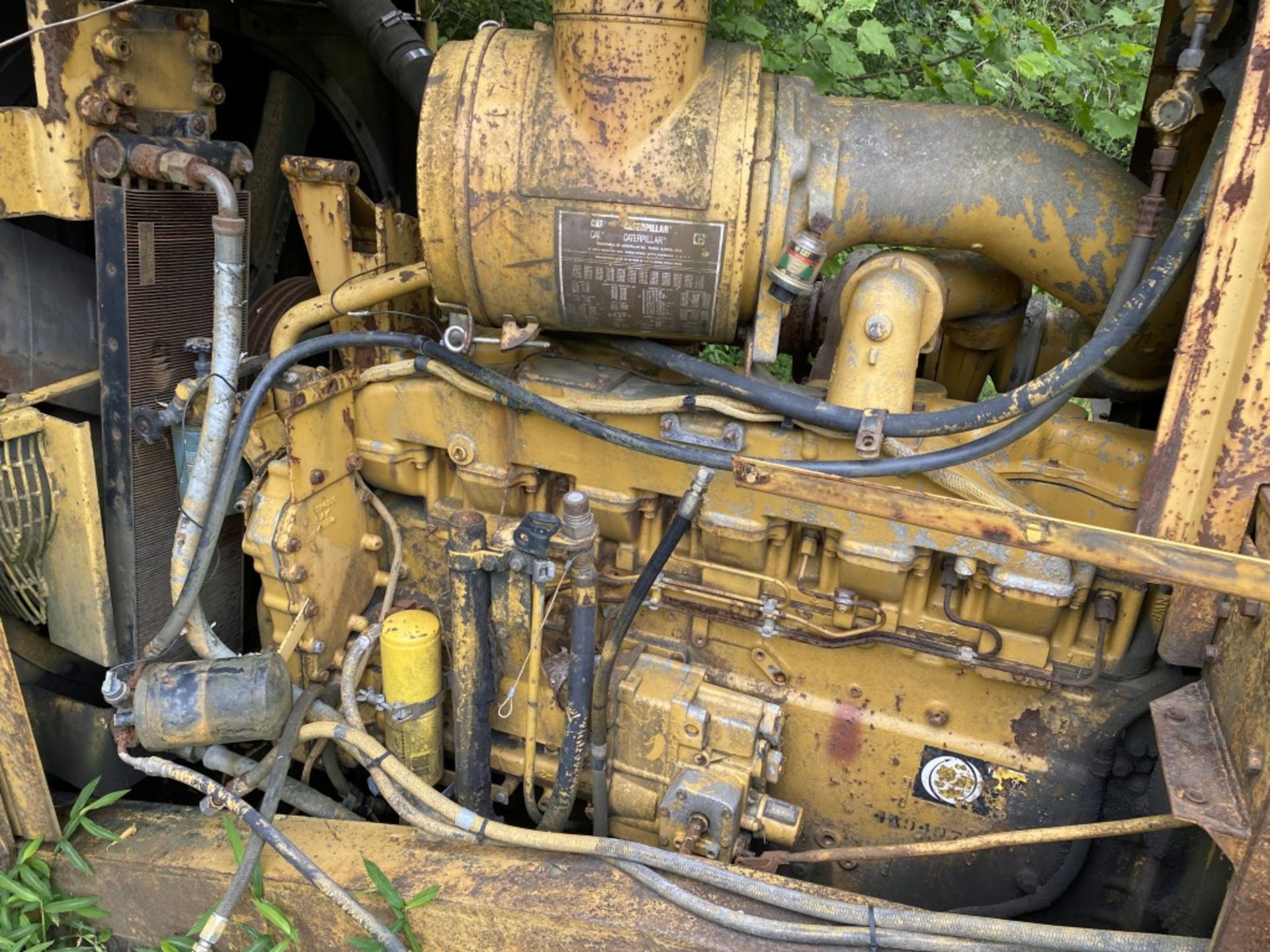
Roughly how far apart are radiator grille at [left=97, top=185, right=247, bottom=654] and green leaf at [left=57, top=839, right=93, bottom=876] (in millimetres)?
440

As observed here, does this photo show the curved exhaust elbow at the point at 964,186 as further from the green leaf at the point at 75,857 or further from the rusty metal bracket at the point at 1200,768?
the green leaf at the point at 75,857

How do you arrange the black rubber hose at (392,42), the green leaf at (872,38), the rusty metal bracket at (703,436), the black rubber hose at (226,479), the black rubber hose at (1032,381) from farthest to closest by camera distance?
the green leaf at (872,38), the black rubber hose at (392,42), the black rubber hose at (226,479), the rusty metal bracket at (703,436), the black rubber hose at (1032,381)

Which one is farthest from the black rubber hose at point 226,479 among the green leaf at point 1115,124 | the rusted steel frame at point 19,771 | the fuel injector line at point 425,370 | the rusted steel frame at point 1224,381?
the green leaf at point 1115,124

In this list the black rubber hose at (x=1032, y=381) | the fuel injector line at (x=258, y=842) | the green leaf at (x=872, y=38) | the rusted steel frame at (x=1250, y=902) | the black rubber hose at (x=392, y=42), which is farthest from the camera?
the green leaf at (x=872, y=38)

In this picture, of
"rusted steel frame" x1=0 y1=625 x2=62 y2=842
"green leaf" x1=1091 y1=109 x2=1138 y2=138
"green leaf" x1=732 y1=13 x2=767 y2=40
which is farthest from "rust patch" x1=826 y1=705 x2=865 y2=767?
"green leaf" x1=732 y1=13 x2=767 y2=40

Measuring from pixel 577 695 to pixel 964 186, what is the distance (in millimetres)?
1266

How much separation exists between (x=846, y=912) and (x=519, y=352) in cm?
135

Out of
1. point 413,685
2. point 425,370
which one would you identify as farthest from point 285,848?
point 425,370

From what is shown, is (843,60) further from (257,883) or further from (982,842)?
(257,883)

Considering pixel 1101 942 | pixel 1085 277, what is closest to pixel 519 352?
pixel 1085 277

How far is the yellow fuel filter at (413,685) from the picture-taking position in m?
2.18

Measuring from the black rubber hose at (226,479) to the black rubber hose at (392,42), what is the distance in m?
0.94

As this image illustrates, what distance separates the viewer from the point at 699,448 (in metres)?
1.96

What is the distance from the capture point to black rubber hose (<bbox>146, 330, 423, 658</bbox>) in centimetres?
208
